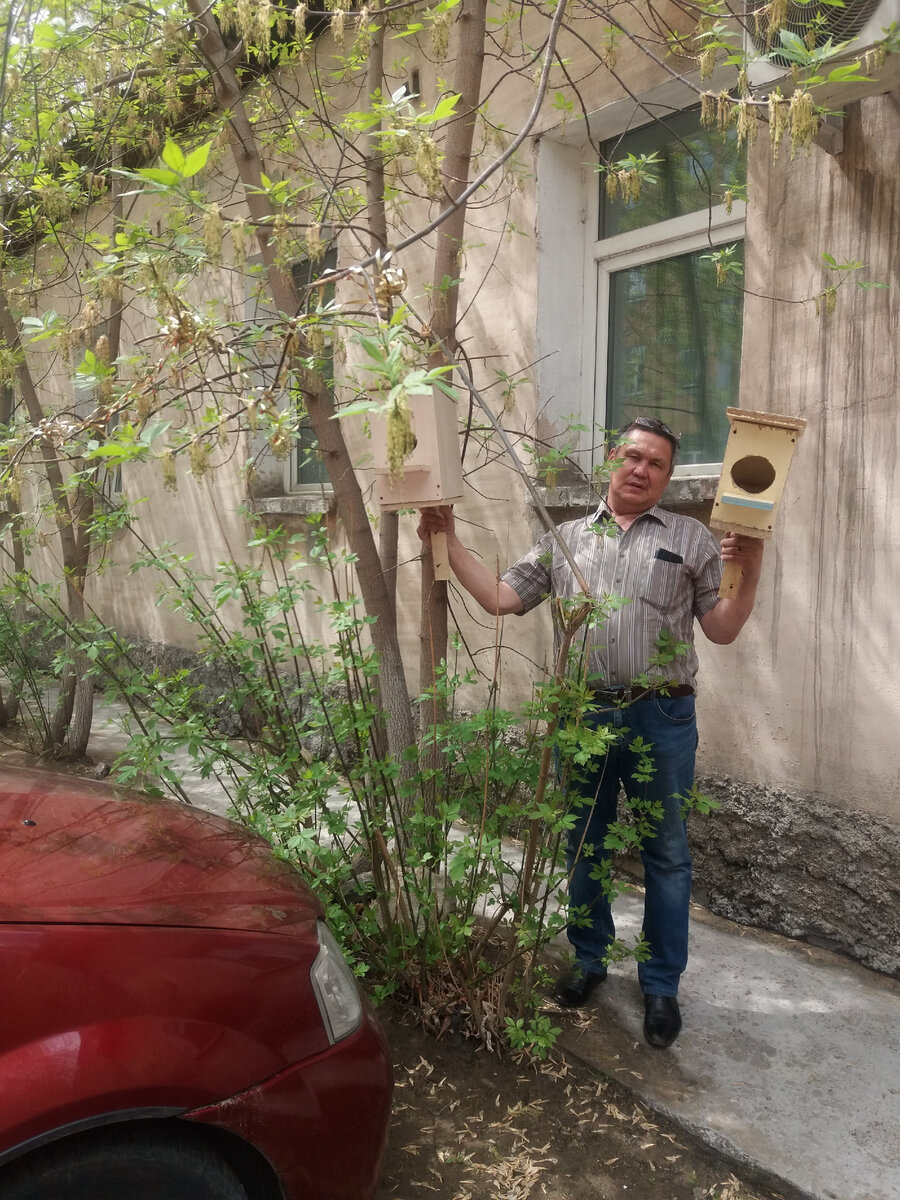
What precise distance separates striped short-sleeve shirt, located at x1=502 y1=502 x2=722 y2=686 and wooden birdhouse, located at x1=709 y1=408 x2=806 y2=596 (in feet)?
1.34

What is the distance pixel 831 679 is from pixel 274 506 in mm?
3897

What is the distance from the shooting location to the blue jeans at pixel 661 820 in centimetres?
305

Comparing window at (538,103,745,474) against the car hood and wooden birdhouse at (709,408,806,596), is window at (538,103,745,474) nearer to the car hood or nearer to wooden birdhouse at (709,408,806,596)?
wooden birdhouse at (709,408,806,596)

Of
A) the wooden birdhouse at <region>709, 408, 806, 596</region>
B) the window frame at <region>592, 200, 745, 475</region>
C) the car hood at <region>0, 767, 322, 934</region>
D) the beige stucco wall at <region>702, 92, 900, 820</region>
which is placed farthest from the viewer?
the window frame at <region>592, 200, 745, 475</region>

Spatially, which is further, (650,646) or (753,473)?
(650,646)

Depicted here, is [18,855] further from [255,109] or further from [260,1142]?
[255,109]

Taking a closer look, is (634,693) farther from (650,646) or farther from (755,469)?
(755,469)

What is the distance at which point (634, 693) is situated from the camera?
3.07 metres

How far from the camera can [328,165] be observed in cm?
536

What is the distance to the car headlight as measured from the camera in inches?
77.9

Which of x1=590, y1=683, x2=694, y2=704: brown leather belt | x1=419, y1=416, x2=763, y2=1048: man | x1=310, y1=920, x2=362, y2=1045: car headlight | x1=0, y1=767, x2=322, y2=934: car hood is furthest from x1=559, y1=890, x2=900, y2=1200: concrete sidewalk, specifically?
x1=0, y1=767, x2=322, y2=934: car hood

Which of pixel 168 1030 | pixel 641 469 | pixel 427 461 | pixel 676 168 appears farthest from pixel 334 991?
pixel 676 168

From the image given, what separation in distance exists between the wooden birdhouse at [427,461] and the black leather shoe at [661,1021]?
1.79m

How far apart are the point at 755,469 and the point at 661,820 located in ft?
3.80
